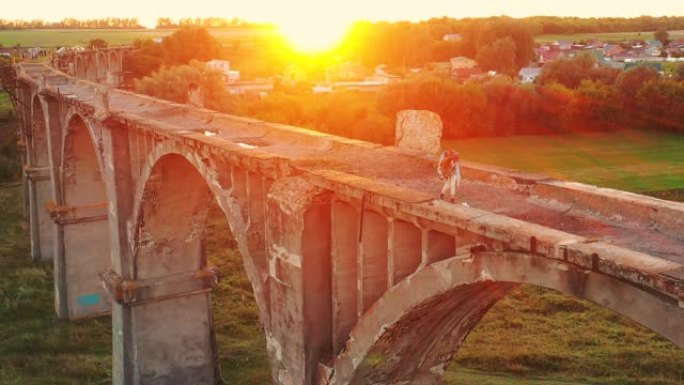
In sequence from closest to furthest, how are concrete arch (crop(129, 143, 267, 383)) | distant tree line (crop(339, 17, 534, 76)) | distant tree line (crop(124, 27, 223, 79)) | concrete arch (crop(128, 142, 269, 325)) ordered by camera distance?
concrete arch (crop(128, 142, 269, 325)) < concrete arch (crop(129, 143, 267, 383)) < distant tree line (crop(124, 27, 223, 79)) < distant tree line (crop(339, 17, 534, 76))

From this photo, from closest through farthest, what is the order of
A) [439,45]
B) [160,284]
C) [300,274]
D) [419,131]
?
[300,274]
[419,131]
[160,284]
[439,45]

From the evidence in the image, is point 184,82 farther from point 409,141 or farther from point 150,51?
point 409,141

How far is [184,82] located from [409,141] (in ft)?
132

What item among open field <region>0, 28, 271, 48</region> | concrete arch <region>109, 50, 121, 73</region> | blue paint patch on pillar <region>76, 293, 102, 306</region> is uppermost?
open field <region>0, 28, 271, 48</region>

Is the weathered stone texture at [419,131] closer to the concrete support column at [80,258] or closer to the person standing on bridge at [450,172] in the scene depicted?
the person standing on bridge at [450,172]

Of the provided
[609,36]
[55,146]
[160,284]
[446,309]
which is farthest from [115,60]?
[609,36]

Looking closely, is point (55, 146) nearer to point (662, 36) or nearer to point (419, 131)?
point (419, 131)

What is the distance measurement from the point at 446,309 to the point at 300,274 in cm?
223

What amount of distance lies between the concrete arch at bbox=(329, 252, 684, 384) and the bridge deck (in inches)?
34.9

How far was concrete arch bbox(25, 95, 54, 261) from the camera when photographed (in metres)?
35.7

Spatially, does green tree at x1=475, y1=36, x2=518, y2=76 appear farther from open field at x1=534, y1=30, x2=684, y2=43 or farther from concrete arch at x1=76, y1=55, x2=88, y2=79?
open field at x1=534, y1=30, x2=684, y2=43

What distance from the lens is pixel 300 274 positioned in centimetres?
1163

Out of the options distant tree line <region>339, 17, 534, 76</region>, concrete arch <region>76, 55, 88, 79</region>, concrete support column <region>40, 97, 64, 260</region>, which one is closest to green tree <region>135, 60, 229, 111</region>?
concrete arch <region>76, 55, 88, 79</region>

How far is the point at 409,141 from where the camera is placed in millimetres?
13523
